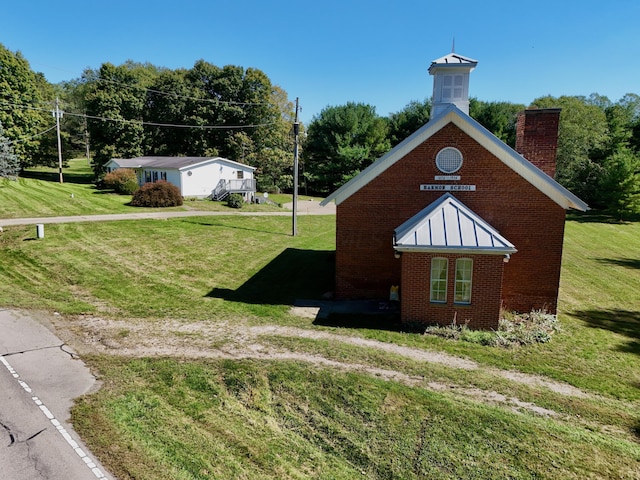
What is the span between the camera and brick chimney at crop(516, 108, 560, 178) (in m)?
15.9

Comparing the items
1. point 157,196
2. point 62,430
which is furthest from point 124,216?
point 62,430

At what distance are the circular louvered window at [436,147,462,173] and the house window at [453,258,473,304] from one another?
3551 millimetres

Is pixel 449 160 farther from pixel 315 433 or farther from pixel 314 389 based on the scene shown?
pixel 315 433

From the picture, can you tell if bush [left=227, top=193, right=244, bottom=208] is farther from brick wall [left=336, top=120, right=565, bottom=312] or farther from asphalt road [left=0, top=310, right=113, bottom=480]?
asphalt road [left=0, top=310, right=113, bottom=480]

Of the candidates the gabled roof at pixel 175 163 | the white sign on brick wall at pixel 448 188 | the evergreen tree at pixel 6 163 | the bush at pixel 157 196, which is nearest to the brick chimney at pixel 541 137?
the white sign on brick wall at pixel 448 188

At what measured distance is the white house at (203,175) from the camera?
135 feet

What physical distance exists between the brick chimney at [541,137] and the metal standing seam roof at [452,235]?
408 cm

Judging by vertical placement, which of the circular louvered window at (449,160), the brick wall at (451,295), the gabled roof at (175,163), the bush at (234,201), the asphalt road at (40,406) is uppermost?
the gabled roof at (175,163)

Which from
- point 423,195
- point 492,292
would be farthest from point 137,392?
point 423,195

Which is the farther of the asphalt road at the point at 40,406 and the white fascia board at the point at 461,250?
the white fascia board at the point at 461,250

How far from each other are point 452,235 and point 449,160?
3174 millimetres

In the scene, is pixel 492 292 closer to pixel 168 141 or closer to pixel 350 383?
pixel 350 383

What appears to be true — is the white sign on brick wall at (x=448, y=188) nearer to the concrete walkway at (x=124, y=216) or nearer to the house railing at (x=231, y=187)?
the concrete walkway at (x=124, y=216)

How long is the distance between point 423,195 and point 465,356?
6.02 m
